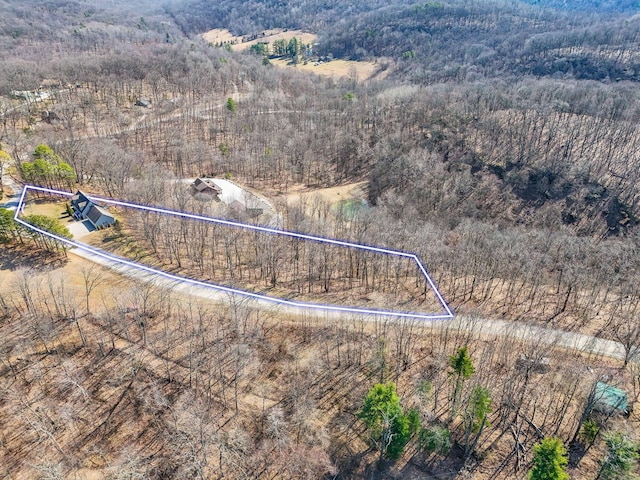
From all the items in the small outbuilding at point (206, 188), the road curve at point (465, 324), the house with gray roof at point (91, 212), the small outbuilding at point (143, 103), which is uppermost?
the small outbuilding at point (143, 103)

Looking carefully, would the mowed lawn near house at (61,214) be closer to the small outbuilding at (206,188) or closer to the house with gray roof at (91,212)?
the house with gray roof at (91,212)

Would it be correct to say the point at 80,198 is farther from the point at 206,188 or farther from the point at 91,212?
the point at 206,188

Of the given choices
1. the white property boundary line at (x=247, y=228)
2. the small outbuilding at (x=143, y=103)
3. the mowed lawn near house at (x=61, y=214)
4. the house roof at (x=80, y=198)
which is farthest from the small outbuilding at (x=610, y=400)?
the small outbuilding at (x=143, y=103)

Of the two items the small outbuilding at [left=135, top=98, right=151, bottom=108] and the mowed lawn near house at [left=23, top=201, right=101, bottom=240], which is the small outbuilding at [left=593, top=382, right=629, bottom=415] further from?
the small outbuilding at [left=135, top=98, right=151, bottom=108]

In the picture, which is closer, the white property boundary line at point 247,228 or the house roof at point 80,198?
the white property boundary line at point 247,228

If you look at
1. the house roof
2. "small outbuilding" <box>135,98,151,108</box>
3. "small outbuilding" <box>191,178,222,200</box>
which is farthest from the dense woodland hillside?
the house roof

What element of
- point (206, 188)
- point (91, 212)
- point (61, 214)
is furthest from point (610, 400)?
point (61, 214)

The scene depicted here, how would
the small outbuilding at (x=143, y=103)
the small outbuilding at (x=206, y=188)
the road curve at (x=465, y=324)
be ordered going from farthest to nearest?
the small outbuilding at (x=143, y=103) < the small outbuilding at (x=206, y=188) < the road curve at (x=465, y=324)

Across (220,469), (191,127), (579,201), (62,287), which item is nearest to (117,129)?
(191,127)
